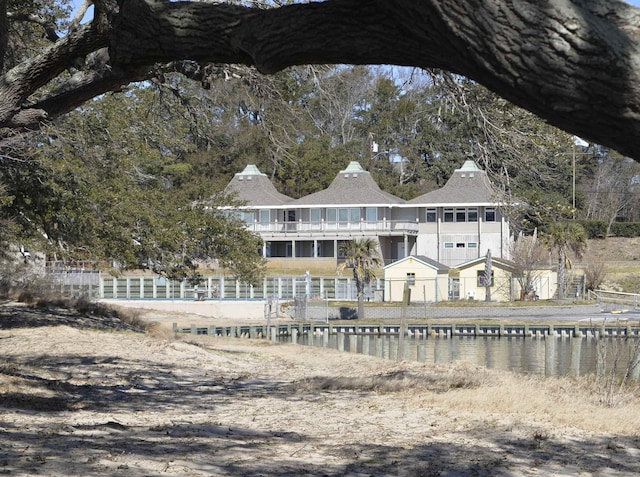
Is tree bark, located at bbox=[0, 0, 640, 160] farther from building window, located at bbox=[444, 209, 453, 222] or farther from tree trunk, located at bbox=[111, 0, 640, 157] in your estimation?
building window, located at bbox=[444, 209, 453, 222]

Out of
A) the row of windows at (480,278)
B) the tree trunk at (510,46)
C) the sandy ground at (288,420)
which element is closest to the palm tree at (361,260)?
the row of windows at (480,278)

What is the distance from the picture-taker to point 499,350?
3606 cm

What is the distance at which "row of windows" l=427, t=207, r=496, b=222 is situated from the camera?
6353 centimetres

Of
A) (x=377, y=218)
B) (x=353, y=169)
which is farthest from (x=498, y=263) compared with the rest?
(x=353, y=169)

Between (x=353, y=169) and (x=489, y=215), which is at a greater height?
(x=353, y=169)

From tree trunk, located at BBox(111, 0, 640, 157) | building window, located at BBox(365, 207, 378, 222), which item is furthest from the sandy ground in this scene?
building window, located at BBox(365, 207, 378, 222)

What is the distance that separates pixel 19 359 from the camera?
15.3 metres

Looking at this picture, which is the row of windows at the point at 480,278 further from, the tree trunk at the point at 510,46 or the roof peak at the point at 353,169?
the tree trunk at the point at 510,46

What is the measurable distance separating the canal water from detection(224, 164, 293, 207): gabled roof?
2179 centimetres

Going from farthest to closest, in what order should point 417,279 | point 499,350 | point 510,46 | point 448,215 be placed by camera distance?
point 448,215 → point 417,279 → point 499,350 → point 510,46

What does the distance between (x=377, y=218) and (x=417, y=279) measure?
14001 millimetres

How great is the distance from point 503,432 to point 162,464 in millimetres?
3939

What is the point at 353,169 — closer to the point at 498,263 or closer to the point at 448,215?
the point at 448,215

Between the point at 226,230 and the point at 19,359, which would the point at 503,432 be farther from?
the point at 226,230
